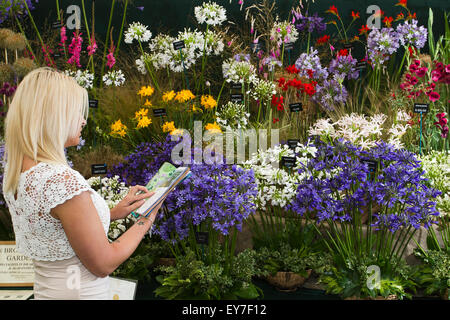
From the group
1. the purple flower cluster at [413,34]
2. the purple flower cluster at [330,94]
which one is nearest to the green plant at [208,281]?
the purple flower cluster at [330,94]

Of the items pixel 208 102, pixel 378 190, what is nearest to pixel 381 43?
pixel 208 102

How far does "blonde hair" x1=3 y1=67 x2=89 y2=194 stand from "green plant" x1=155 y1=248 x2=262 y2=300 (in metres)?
1.22

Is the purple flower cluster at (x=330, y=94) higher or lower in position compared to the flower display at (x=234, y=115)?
higher

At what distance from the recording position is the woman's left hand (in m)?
1.92

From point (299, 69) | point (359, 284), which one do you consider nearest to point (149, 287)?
point (359, 284)

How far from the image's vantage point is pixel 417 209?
2316mm

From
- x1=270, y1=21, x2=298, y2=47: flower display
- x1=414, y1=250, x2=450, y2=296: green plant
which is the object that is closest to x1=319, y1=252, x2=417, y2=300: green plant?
x1=414, y1=250, x2=450, y2=296: green plant

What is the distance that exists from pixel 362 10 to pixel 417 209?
409cm

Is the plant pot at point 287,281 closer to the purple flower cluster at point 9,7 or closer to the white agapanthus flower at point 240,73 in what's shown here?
the white agapanthus flower at point 240,73

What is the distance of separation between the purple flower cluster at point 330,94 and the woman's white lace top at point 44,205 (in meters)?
2.85

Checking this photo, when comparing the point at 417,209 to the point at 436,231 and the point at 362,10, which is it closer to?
the point at 436,231

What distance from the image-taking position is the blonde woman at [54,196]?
4.74 feet

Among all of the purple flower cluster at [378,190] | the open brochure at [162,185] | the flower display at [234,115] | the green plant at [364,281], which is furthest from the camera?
the flower display at [234,115]

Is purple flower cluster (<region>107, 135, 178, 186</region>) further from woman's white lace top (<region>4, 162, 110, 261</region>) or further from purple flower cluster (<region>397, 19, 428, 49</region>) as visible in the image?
purple flower cluster (<region>397, 19, 428, 49</region>)
